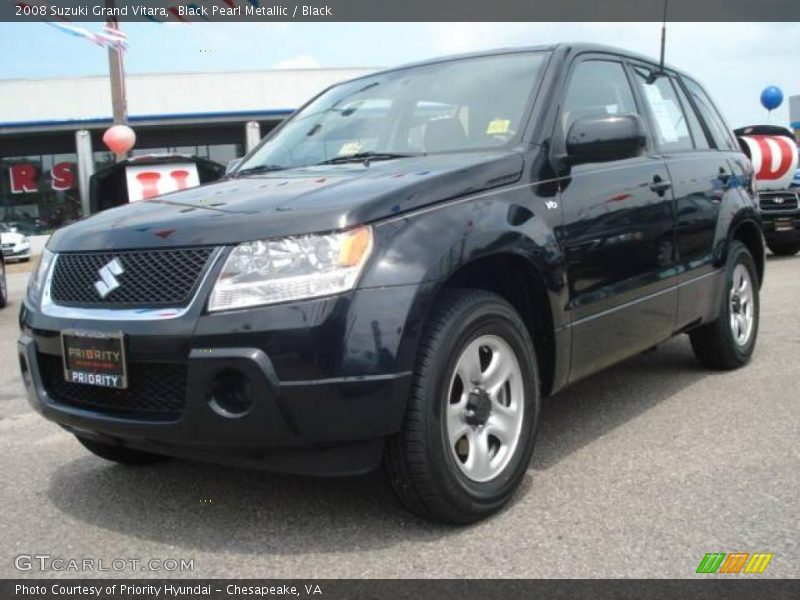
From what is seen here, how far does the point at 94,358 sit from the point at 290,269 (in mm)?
789

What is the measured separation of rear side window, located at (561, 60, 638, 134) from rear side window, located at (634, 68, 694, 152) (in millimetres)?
208

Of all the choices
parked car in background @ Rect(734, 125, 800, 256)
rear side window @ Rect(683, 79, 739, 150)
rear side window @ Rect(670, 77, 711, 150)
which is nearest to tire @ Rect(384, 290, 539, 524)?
rear side window @ Rect(670, 77, 711, 150)

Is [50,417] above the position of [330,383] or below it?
below

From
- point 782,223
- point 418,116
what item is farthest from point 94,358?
point 782,223

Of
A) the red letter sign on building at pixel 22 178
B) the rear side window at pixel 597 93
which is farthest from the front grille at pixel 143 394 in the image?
the red letter sign on building at pixel 22 178

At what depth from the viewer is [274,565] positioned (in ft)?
8.68

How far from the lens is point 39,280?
315cm

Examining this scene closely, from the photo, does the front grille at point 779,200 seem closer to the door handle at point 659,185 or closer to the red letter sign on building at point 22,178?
the door handle at point 659,185

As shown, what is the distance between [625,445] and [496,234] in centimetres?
139

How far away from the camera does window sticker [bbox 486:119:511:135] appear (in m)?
3.47

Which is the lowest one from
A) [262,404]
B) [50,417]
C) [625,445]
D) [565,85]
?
[625,445]

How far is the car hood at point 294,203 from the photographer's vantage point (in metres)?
2.63
